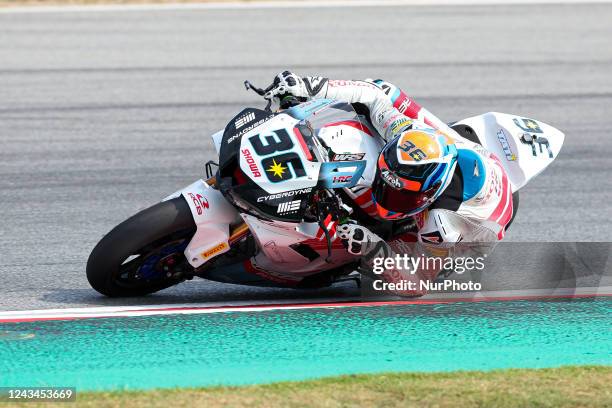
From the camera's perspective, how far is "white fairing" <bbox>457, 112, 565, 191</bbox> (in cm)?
713

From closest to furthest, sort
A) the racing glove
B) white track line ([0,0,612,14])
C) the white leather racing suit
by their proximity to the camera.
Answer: the white leather racing suit
the racing glove
white track line ([0,0,612,14])

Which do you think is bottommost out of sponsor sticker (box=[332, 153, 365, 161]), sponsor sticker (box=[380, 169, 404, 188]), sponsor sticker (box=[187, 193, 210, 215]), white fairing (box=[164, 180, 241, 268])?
white fairing (box=[164, 180, 241, 268])

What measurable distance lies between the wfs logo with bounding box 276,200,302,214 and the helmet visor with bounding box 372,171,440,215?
0.42m

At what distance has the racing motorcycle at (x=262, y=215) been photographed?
6090mm

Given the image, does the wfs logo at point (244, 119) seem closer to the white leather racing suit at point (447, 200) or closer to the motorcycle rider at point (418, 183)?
the motorcycle rider at point (418, 183)

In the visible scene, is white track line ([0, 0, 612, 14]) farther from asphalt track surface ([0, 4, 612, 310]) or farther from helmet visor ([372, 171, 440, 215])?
helmet visor ([372, 171, 440, 215])

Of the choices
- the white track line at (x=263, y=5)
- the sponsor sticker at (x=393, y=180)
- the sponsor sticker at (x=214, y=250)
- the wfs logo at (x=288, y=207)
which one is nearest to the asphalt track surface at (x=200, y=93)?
the white track line at (x=263, y=5)

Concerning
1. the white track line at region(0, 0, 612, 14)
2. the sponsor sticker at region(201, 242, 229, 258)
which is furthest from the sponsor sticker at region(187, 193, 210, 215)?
the white track line at region(0, 0, 612, 14)

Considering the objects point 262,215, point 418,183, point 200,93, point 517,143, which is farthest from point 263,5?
point 418,183

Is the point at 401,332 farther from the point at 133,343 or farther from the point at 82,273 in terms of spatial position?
the point at 82,273

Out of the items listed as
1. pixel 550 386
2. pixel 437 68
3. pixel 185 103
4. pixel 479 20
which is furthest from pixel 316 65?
pixel 550 386

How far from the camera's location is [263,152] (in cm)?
608

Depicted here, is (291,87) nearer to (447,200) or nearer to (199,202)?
(199,202)

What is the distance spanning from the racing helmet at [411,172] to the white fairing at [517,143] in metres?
1.02
